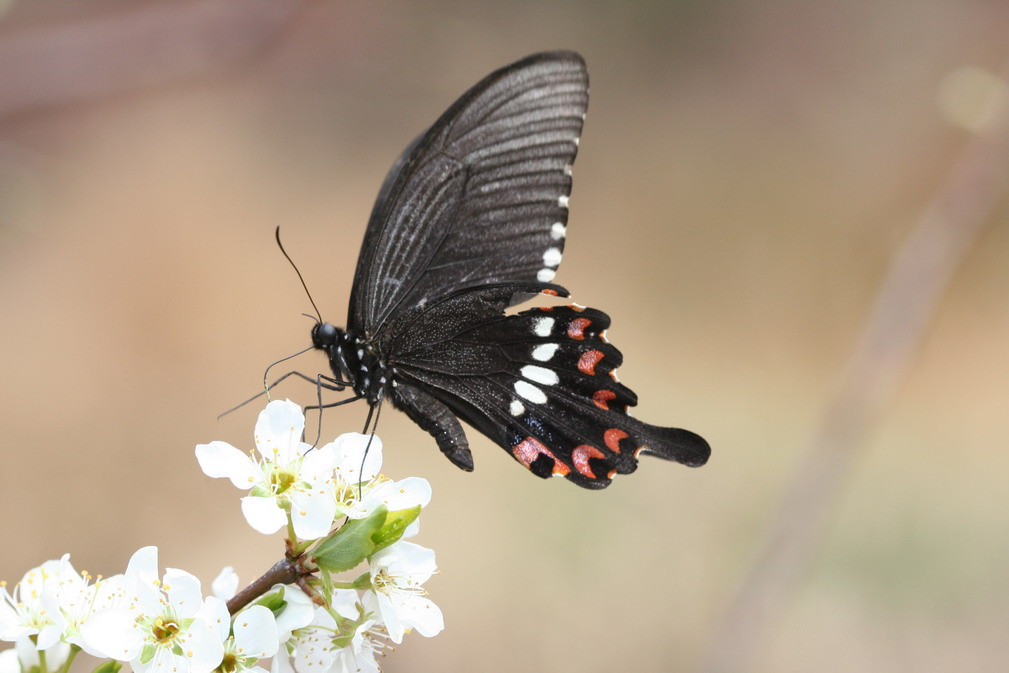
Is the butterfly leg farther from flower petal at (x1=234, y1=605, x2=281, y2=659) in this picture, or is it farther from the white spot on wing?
flower petal at (x1=234, y1=605, x2=281, y2=659)

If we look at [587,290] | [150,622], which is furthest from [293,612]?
[587,290]

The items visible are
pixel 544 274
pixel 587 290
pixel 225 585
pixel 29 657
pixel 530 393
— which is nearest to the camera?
pixel 29 657

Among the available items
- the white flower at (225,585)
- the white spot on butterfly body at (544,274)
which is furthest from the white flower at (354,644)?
the white spot on butterfly body at (544,274)

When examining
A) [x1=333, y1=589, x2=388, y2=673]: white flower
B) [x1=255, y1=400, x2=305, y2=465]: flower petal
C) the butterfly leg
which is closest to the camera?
[x1=333, y1=589, x2=388, y2=673]: white flower

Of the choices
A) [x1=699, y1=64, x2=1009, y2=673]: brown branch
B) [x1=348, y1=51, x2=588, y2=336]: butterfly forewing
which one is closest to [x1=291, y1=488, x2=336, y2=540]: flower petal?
[x1=348, y1=51, x2=588, y2=336]: butterfly forewing

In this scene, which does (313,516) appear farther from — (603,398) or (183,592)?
(603,398)

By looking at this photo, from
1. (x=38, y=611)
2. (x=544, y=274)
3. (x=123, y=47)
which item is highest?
(x=123, y=47)

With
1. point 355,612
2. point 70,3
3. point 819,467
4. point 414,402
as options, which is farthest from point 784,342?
point 70,3

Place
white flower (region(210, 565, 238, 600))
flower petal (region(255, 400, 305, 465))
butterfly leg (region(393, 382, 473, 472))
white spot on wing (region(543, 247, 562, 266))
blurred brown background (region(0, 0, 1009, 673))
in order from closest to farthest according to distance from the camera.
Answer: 1. flower petal (region(255, 400, 305, 465))
2. white flower (region(210, 565, 238, 600))
3. butterfly leg (region(393, 382, 473, 472))
4. white spot on wing (region(543, 247, 562, 266))
5. blurred brown background (region(0, 0, 1009, 673))
